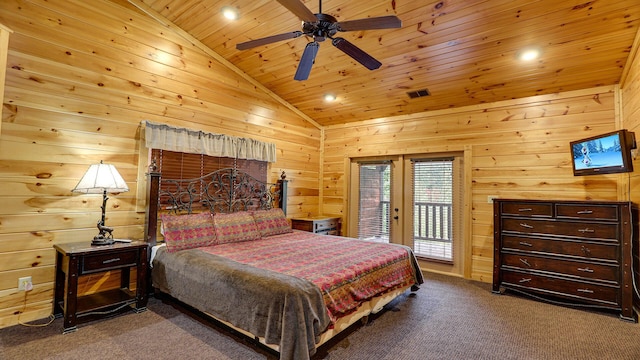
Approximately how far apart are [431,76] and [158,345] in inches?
161

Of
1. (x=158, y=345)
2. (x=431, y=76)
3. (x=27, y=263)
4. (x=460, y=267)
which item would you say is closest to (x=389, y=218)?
(x=460, y=267)

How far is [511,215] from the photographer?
364cm

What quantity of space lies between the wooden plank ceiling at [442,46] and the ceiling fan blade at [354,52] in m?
0.81

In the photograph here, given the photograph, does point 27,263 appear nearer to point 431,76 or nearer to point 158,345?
point 158,345

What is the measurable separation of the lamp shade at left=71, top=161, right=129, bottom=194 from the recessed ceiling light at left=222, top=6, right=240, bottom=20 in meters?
2.09

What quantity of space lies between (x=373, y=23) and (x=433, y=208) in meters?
3.33

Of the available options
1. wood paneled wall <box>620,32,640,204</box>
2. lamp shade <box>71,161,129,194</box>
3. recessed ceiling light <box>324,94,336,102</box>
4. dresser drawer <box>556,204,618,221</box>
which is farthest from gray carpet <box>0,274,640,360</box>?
recessed ceiling light <box>324,94,336,102</box>

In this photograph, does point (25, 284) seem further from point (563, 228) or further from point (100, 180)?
point (563, 228)

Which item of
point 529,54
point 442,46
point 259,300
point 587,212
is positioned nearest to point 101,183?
point 259,300

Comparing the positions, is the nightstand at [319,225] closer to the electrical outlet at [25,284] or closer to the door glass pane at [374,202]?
the door glass pane at [374,202]

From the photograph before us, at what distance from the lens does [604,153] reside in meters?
3.07

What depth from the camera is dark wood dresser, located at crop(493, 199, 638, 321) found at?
300 cm

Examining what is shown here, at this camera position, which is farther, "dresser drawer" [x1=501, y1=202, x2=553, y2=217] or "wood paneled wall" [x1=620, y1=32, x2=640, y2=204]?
"dresser drawer" [x1=501, y1=202, x2=553, y2=217]

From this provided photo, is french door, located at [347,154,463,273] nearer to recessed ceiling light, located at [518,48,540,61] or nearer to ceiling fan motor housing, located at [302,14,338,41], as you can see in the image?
recessed ceiling light, located at [518,48,540,61]
